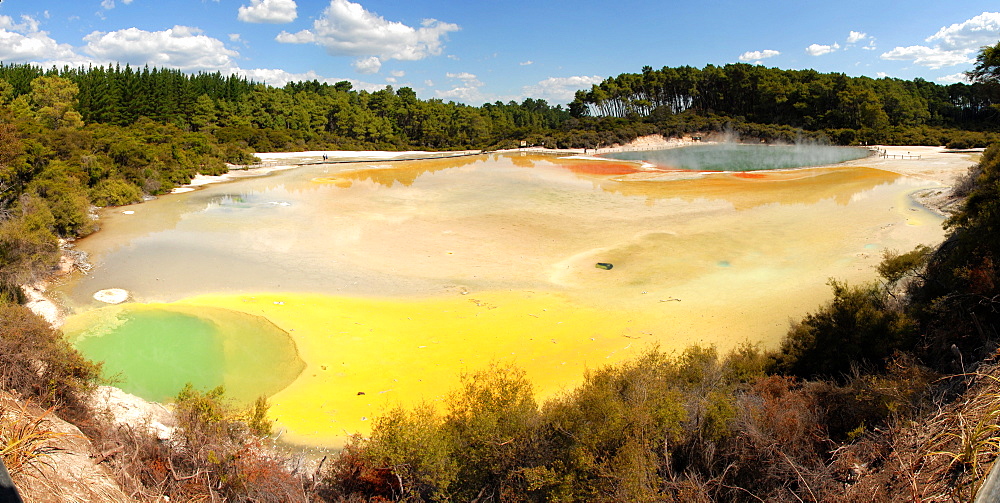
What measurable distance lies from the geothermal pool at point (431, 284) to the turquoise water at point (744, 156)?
17.8 meters

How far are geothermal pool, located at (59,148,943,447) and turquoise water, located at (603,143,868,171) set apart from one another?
1784cm

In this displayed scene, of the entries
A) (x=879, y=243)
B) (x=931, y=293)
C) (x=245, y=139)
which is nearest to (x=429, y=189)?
(x=879, y=243)

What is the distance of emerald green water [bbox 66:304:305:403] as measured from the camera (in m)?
9.99

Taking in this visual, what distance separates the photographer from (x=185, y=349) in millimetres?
11391

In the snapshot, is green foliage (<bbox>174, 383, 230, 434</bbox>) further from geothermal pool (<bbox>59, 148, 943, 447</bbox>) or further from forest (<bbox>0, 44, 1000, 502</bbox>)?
geothermal pool (<bbox>59, 148, 943, 447</bbox>)

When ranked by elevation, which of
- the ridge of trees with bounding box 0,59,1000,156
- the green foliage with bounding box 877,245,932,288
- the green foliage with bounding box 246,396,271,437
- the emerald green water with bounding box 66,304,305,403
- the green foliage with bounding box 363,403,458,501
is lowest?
the emerald green water with bounding box 66,304,305,403

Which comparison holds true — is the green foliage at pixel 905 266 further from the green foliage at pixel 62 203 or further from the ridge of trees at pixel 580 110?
the ridge of trees at pixel 580 110

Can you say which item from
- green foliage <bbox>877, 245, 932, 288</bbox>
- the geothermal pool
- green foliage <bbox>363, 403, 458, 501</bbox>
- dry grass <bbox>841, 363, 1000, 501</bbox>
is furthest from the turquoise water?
green foliage <bbox>363, 403, 458, 501</bbox>

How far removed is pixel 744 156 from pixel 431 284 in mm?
50621

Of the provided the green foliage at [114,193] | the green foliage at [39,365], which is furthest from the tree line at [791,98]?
the green foliage at [39,365]

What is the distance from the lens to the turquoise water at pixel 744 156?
4825 cm

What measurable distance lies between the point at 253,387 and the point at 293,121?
69.7 meters

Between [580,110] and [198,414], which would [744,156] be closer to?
[580,110]

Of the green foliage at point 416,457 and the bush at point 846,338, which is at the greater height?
the bush at point 846,338
